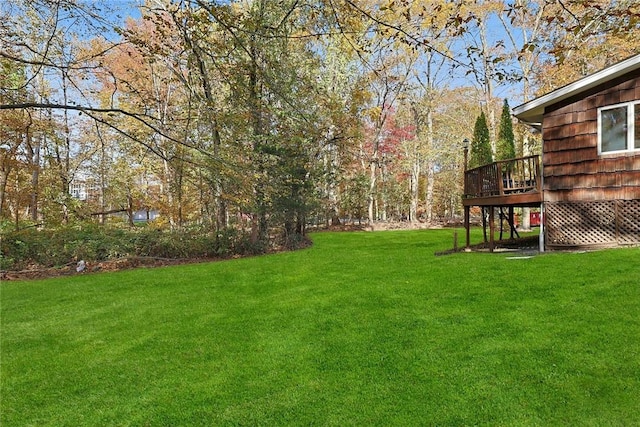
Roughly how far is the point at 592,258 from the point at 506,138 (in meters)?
12.7

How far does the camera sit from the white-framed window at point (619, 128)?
719cm

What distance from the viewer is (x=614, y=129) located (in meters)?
7.46

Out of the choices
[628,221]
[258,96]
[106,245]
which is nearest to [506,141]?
[628,221]

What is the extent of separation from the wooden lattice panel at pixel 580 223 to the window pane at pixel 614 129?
1157mm

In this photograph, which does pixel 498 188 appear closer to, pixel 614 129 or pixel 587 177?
pixel 587 177

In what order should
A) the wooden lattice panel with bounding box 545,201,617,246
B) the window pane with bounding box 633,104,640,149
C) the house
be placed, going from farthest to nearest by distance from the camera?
the wooden lattice panel with bounding box 545,201,617,246 < the house < the window pane with bounding box 633,104,640,149

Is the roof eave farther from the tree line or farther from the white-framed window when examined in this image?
the tree line

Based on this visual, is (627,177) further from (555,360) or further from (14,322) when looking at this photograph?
(14,322)

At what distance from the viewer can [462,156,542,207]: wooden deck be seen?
28.3 feet

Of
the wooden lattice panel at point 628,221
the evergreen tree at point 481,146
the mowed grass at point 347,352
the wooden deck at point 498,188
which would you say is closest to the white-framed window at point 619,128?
the wooden lattice panel at point 628,221

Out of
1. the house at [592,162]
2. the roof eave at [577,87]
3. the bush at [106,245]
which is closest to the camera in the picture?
the roof eave at [577,87]

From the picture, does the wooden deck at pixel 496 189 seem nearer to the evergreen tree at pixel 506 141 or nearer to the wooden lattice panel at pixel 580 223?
the wooden lattice panel at pixel 580 223

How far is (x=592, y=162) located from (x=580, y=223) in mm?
1308

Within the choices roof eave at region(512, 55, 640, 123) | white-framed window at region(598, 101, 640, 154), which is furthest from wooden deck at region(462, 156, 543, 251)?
white-framed window at region(598, 101, 640, 154)
